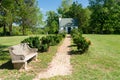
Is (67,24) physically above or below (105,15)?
below

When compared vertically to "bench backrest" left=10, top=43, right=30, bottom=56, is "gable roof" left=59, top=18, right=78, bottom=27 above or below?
above

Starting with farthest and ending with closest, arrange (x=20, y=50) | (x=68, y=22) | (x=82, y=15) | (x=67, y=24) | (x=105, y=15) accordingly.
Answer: (x=67, y=24) < (x=68, y=22) < (x=82, y=15) < (x=105, y=15) < (x=20, y=50)

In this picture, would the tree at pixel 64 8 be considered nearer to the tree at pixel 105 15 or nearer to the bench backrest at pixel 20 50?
the tree at pixel 105 15

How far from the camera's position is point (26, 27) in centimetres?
5016

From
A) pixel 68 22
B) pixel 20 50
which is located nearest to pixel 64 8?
pixel 68 22

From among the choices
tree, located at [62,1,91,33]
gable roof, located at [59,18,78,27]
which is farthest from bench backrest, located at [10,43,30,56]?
gable roof, located at [59,18,78,27]

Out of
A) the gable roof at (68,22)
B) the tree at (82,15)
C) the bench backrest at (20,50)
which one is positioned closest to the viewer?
the bench backrest at (20,50)

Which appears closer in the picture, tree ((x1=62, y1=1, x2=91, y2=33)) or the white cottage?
tree ((x1=62, y1=1, x2=91, y2=33))

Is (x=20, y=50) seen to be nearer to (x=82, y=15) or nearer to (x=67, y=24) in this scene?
(x=82, y=15)

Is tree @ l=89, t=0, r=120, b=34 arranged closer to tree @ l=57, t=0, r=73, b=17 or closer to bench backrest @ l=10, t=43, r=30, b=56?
tree @ l=57, t=0, r=73, b=17

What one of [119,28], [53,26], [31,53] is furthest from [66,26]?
[31,53]

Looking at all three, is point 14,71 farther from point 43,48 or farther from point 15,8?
point 15,8

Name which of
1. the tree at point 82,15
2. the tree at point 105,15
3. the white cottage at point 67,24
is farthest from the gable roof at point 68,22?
the tree at point 105,15

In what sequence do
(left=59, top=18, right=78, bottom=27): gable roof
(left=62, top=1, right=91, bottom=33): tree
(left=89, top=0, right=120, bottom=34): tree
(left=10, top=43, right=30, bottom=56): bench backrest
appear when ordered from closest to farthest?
(left=10, top=43, right=30, bottom=56): bench backrest < (left=89, top=0, right=120, bottom=34): tree < (left=62, top=1, right=91, bottom=33): tree < (left=59, top=18, right=78, bottom=27): gable roof
